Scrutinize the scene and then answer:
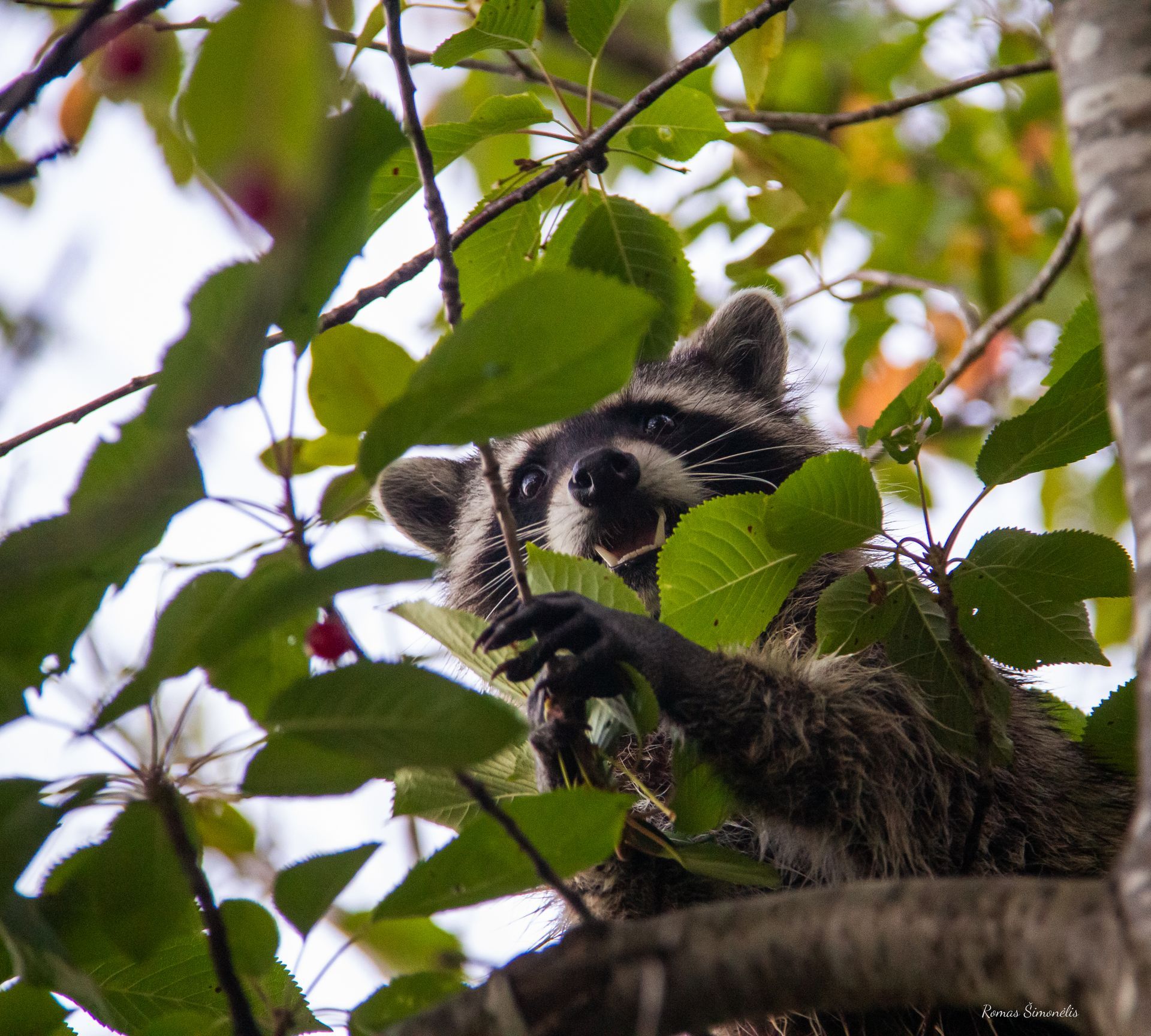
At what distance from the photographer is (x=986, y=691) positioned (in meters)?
2.58

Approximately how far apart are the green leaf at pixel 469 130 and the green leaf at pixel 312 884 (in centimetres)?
160

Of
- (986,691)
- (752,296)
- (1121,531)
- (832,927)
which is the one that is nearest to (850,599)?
(986,691)

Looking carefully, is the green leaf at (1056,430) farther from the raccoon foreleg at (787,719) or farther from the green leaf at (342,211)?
the green leaf at (342,211)

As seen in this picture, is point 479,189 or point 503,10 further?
point 479,189

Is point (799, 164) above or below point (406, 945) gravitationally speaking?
above

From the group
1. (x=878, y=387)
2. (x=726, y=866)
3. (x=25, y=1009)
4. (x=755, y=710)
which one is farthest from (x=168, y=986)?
(x=878, y=387)

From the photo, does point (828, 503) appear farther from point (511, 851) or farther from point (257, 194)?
point (257, 194)

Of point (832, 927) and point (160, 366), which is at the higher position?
point (160, 366)

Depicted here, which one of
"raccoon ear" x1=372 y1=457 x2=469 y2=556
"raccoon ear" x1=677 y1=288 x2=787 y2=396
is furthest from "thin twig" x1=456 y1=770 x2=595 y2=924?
"raccoon ear" x1=677 y1=288 x2=787 y2=396

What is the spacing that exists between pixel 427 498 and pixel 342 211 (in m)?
3.55

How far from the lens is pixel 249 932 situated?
1.82 m

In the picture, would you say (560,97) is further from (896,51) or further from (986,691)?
(896,51)

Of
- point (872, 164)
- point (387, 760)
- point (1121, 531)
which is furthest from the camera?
point (872, 164)

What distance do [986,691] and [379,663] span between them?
1624 millimetres
